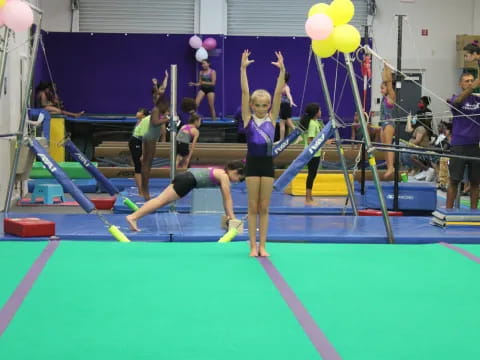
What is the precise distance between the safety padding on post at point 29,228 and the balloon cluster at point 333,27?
9.66ft

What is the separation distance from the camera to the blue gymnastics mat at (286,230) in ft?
23.4

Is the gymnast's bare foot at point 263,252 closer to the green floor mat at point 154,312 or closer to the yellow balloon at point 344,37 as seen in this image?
the green floor mat at point 154,312

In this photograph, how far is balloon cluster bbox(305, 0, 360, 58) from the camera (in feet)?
22.7

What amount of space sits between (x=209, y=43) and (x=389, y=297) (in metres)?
14.5

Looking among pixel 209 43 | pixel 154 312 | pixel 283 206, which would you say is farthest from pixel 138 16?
pixel 154 312

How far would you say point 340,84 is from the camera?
19109mm

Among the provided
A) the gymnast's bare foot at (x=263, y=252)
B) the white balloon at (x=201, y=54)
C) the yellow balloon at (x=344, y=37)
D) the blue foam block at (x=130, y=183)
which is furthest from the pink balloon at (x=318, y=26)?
the white balloon at (x=201, y=54)

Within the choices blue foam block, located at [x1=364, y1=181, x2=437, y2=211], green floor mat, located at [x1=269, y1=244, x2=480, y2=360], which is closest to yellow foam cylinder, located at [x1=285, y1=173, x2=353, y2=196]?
blue foam block, located at [x1=364, y1=181, x2=437, y2=211]

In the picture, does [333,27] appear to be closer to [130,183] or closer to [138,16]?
[130,183]

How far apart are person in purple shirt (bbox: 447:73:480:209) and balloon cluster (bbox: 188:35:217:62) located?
1055cm

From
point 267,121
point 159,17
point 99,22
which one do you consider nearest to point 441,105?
point 159,17

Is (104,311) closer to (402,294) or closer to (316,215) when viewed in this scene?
(402,294)

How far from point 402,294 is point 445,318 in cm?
55

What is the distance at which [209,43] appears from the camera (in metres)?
18.5
